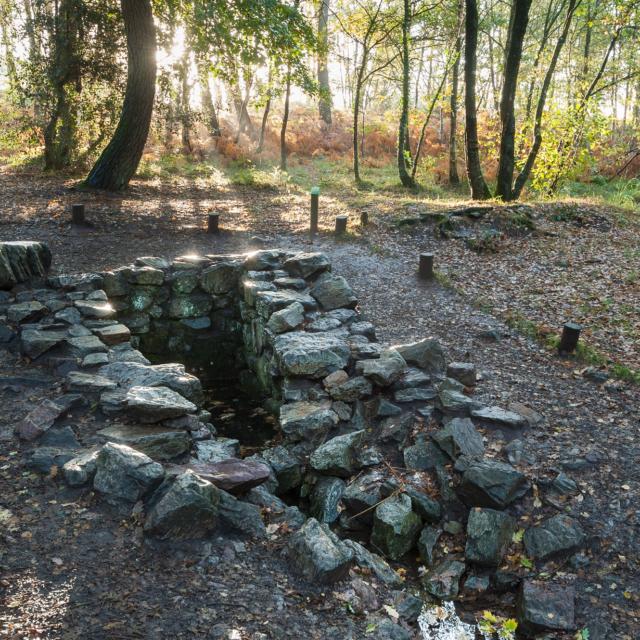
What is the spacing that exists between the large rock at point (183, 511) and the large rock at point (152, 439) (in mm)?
745

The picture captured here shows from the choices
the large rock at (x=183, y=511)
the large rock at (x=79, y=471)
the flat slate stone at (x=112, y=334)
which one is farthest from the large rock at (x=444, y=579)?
the flat slate stone at (x=112, y=334)

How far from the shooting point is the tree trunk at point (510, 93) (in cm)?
1177

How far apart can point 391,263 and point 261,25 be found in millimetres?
5545

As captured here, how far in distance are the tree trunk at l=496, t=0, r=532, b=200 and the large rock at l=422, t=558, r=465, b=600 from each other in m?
10.9

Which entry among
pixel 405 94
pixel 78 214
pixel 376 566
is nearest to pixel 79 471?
pixel 376 566

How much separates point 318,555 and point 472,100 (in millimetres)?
12007

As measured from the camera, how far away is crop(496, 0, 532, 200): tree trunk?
11766mm

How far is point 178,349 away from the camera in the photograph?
8969 millimetres

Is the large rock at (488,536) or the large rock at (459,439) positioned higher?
the large rock at (459,439)

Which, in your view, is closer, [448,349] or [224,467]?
[224,467]

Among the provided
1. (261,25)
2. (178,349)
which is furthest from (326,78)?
(178,349)

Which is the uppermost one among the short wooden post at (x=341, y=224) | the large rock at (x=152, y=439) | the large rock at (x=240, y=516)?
the short wooden post at (x=341, y=224)

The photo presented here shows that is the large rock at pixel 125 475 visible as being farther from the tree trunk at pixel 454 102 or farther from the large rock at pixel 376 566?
the tree trunk at pixel 454 102

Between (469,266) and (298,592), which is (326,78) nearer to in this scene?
(469,266)
